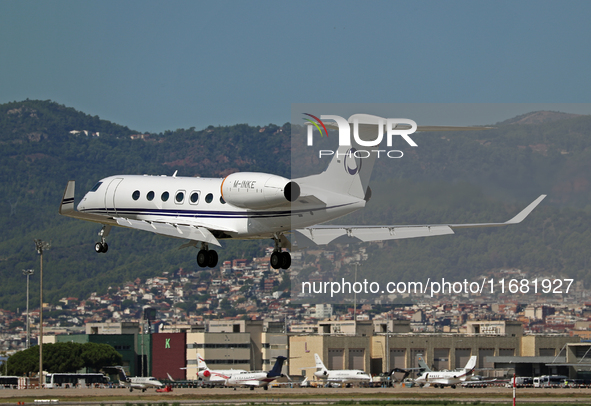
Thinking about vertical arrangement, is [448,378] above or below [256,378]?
below

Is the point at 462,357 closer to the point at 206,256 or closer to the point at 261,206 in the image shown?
the point at 206,256

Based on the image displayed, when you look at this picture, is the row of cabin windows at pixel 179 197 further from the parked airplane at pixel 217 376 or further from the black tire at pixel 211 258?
the parked airplane at pixel 217 376

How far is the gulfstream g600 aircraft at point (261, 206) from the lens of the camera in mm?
36125

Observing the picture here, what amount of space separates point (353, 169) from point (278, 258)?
4.99 m

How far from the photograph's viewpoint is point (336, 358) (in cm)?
12825

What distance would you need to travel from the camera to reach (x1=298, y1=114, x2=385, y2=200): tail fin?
36.7 metres

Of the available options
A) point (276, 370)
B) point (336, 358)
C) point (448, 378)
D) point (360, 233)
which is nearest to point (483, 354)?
point (336, 358)

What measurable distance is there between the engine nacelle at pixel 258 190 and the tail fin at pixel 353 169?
1.93 meters

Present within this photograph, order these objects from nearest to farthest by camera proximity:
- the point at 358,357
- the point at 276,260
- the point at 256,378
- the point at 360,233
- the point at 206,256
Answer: the point at 276,260, the point at 360,233, the point at 206,256, the point at 256,378, the point at 358,357

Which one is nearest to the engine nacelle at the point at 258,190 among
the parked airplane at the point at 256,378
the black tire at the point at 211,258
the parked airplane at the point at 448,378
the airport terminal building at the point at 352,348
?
the black tire at the point at 211,258

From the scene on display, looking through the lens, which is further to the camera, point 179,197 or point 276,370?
point 276,370

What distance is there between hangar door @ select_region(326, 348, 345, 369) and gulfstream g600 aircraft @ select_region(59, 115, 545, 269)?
87.9 meters

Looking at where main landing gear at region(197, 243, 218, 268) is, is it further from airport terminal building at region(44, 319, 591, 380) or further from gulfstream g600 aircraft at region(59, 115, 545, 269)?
airport terminal building at region(44, 319, 591, 380)

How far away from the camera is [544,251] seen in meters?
51.6
